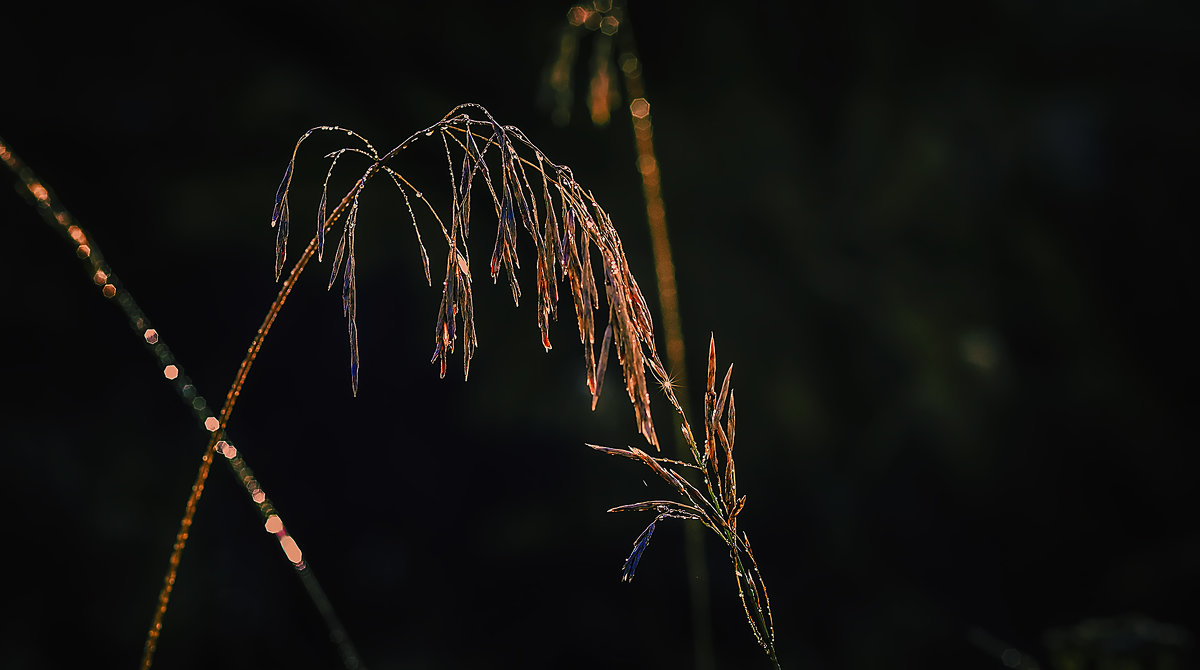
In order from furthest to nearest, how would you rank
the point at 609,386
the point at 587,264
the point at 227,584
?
the point at 609,386 → the point at 227,584 → the point at 587,264

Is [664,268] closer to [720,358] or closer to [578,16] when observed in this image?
[720,358]

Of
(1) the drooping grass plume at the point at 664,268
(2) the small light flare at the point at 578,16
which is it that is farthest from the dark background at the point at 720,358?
(2) the small light flare at the point at 578,16

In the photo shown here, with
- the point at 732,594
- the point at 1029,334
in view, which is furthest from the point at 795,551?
the point at 1029,334

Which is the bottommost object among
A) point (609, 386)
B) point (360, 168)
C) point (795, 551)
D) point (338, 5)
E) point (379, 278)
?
point (795, 551)

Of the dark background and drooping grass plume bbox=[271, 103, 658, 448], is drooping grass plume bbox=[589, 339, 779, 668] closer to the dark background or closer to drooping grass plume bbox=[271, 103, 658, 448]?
drooping grass plume bbox=[271, 103, 658, 448]

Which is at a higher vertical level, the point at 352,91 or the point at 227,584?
the point at 352,91

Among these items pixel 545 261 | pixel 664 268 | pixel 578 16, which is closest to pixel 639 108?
pixel 664 268

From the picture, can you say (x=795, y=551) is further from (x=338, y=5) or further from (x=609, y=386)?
(x=338, y=5)
